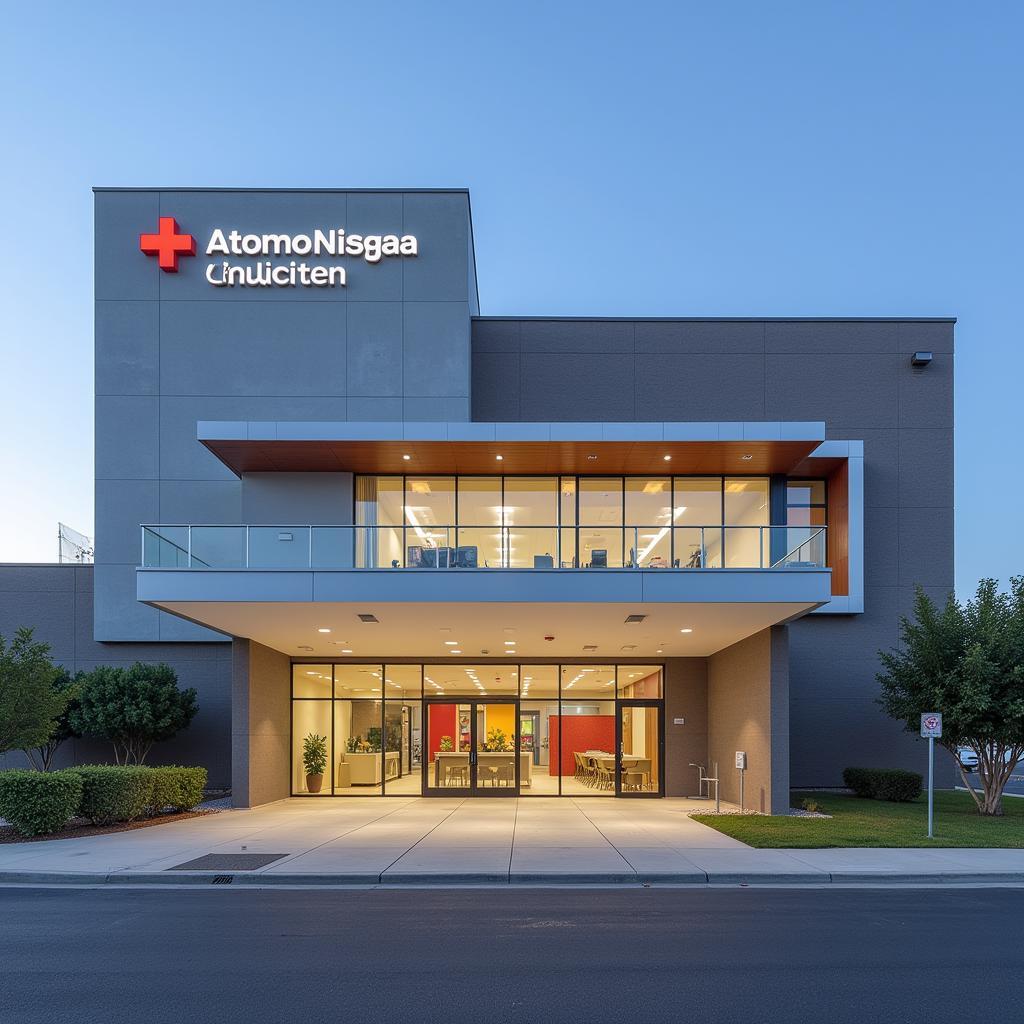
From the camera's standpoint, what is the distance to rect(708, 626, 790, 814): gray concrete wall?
19.9 meters

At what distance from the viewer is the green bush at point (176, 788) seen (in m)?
18.9

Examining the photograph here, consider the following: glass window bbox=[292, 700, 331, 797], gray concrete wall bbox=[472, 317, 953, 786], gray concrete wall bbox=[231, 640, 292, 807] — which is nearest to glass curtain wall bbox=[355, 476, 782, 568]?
gray concrete wall bbox=[472, 317, 953, 786]

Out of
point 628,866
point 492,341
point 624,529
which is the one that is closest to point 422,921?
point 628,866

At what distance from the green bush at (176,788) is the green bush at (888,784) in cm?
1645

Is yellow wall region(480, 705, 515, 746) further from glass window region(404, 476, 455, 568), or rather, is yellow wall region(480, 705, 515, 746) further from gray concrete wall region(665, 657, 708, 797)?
glass window region(404, 476, 455, 568)

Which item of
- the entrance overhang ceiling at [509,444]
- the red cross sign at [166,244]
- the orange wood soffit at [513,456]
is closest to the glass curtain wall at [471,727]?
the orange wood soffit at [513,456]

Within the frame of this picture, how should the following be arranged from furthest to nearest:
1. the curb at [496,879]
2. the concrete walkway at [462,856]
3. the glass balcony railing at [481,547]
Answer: the glass balcony railing at [481,547]
the concrete walkway at [462,856]
the curb at [496,879]

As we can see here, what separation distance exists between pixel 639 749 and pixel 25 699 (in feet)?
48.8

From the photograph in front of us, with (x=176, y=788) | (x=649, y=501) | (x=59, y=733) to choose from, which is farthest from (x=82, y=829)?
(x=649, y=501)

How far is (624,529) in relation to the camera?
776 inches

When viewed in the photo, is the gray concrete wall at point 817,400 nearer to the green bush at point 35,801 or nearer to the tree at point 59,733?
the tree at point 59,733

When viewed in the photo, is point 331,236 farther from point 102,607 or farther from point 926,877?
point 926,877

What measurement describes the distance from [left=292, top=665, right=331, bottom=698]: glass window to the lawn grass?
1088cm

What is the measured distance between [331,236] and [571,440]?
10.7m
